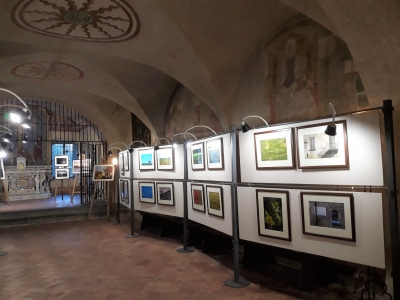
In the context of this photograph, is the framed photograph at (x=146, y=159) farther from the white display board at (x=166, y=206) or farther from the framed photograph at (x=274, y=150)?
the framed photograph at (x=274, y=150)

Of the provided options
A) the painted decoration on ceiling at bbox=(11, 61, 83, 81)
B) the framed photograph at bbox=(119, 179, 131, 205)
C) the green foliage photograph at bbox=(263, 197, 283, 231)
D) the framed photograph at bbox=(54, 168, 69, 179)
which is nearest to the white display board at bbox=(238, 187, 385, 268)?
the green foliage photograph at bbox=(263, 197, 283, 231)

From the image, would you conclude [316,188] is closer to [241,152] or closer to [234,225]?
[241,152]

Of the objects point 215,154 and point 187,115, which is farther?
point 187,115

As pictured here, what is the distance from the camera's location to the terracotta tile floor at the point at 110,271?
4.31 metres

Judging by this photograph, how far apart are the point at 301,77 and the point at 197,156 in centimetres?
232

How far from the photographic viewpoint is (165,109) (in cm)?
957

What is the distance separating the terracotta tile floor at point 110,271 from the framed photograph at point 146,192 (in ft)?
3.26

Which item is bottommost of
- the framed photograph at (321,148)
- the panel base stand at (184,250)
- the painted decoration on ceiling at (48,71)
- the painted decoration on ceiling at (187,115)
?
the panel base stand at (184,250)

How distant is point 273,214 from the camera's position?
4129mm

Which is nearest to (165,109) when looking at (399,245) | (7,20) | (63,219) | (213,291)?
(7,20)

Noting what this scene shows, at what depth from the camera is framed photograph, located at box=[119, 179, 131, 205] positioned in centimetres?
859

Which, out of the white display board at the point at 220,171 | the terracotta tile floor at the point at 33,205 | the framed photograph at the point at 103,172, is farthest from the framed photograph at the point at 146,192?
the terracotta tile floor at the point at 33,205

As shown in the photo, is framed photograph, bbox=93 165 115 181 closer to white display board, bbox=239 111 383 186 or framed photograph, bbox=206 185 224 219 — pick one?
framed photograph, bbox=206 185 224 219

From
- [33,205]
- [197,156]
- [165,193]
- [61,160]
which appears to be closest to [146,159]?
[165,193]
